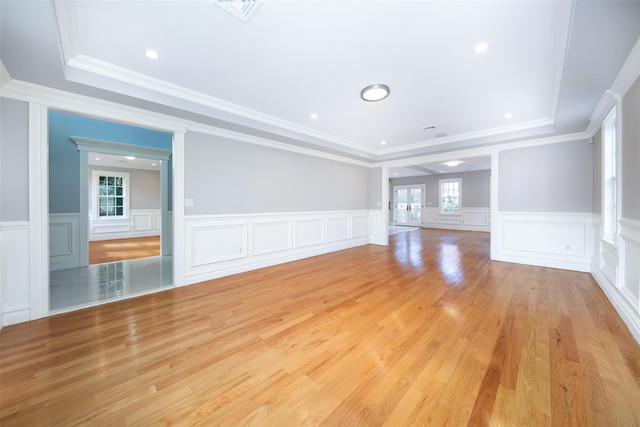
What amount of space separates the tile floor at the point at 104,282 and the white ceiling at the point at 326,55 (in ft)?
7.51

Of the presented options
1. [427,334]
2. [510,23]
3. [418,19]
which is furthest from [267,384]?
[510,23]

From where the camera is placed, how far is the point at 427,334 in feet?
6.89

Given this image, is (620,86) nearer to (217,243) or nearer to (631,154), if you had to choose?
(631,154)

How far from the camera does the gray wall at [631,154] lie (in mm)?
2105

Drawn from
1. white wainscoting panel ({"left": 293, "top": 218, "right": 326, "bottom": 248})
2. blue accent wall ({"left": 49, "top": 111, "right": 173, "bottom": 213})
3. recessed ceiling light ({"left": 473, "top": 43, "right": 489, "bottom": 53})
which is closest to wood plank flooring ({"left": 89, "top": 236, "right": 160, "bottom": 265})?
blue accent wall ({"left": 49, "top": 111, "right": 173, "bottom": 213})

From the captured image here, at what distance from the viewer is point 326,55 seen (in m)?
2.25

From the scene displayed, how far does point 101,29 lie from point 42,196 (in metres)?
1.77

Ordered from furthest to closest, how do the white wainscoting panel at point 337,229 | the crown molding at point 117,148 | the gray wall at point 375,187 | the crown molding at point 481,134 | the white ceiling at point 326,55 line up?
the gray wall at point 375,187, the white wainscoting panel at point 337,229, the crown molding at point 117,148, the crown molding at point 481,134, the white ceiling at point 326,55

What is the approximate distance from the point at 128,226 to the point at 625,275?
36.8ft

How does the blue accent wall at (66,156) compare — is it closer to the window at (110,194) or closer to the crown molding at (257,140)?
the crown molding at (257,140)

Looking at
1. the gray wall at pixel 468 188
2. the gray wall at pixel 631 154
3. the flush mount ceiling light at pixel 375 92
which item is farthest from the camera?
the gray wall at pixel 468 188

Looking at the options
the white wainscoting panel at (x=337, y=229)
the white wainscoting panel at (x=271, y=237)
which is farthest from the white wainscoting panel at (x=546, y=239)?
the white wainscoting panel at (x=271, y=237)

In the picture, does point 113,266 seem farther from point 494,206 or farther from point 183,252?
point 494,206

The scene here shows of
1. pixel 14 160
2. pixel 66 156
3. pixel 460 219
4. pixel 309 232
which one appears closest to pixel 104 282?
pixel 14 160
